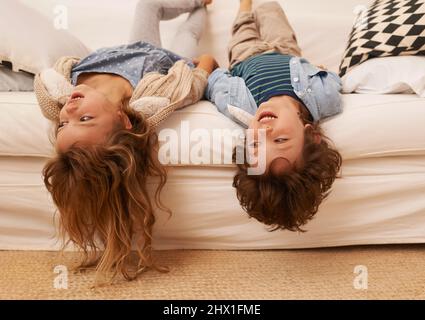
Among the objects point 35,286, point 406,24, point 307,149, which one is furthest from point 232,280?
point 406,24

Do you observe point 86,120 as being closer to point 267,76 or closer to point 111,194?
point 111,194

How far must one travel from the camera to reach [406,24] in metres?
1.22

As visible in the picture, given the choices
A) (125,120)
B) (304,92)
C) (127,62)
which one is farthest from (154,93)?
(304,92)

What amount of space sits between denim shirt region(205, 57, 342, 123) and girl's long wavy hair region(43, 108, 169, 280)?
24cm

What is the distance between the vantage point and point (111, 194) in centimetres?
104

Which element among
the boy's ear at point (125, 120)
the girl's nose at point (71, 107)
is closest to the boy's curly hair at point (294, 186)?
the boy's ear at point (125, 120)

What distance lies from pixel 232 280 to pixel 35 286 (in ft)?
1.54

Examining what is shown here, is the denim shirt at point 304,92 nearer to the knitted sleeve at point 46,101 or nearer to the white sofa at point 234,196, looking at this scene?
the white sofa at point 234,196

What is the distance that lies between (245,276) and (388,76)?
0.64 meters

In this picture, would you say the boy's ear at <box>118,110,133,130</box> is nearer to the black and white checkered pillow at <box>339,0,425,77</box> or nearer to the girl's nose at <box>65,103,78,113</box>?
the girl's nose at <box>65,103,78,113</box>

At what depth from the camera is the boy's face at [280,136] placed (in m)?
1.04

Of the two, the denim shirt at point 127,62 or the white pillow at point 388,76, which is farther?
the denim shirt at point 127,62

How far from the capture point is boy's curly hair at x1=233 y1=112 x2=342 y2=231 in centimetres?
104

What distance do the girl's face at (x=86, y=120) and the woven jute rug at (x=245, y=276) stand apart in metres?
0.33
